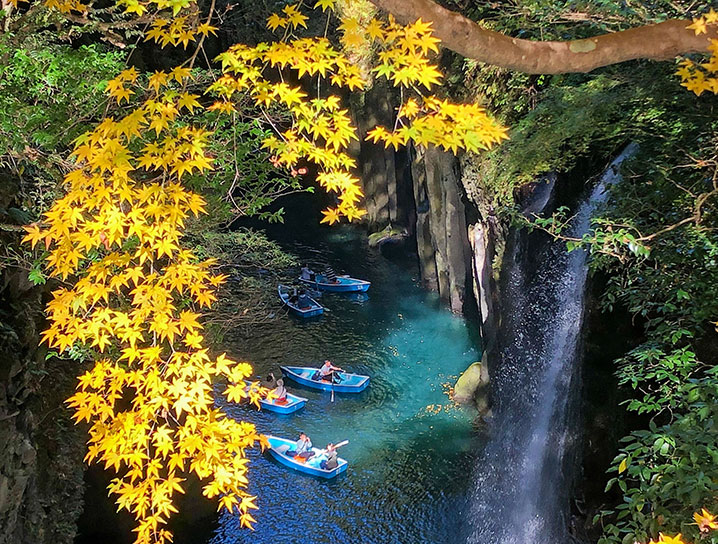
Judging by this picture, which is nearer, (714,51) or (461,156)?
(714,51)

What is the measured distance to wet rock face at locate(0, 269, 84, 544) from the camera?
18.6 ft

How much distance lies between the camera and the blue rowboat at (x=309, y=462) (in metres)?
10.4

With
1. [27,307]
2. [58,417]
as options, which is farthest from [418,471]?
[27,307]

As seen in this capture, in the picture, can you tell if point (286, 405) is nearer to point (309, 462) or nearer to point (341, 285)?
point (309, 462)

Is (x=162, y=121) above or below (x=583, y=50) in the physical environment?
below

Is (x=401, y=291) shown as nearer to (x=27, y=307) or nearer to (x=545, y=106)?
(x=545, y=106)

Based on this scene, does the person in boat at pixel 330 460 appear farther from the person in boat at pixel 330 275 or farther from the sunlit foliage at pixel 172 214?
the person in boat at pixel 330 275

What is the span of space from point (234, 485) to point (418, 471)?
8.30m

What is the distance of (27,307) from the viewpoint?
6.34m

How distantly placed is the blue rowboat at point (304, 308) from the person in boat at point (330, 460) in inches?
262

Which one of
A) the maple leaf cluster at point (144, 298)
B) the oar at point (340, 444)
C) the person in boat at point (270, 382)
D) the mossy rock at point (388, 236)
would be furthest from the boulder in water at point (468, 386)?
the mossy rock at point (388, 236)

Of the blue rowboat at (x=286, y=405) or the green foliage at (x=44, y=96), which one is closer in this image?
the green foliage at (x=44, y=96)

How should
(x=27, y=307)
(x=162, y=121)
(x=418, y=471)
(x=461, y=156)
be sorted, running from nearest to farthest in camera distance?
(x=162, y=121), (x=27, y=307), (x=418, y=471), (x=461, y=156)

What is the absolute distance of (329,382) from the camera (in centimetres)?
1333
